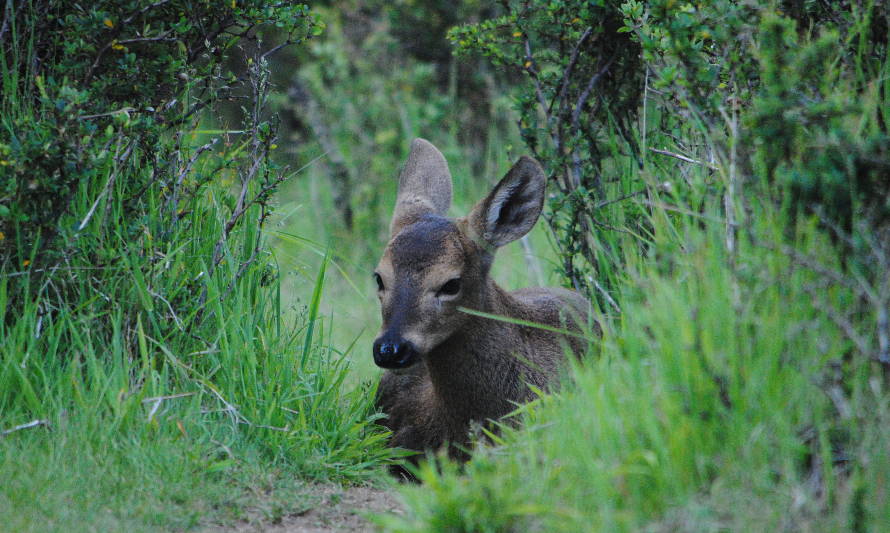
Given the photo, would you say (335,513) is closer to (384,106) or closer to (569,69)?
(569,69)

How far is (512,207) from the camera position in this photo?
5398 mm

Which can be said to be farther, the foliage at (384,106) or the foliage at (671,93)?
the foliage at (384,106)

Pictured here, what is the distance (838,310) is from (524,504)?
1310 millimetres

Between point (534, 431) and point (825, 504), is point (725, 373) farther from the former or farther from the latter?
point (534, 431)

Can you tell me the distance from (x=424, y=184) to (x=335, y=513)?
2.53 meters

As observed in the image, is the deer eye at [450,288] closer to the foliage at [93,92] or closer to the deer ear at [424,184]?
the deer ear at [424,184]

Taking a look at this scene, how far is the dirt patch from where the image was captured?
4.01m

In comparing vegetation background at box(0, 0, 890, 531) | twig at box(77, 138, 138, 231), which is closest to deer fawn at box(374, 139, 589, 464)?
vegetation background at box(0, 0, 890, 531)

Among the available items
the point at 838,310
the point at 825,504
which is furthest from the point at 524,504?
the point at 838,310

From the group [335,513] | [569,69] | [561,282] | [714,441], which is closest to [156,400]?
[335,513]

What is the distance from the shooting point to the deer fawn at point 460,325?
4.90 metres

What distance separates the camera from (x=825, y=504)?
116 inches

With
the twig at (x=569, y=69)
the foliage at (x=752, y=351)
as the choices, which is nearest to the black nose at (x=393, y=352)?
the foliage at (x=752, y=351)

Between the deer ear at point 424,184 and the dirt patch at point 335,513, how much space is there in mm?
1841
